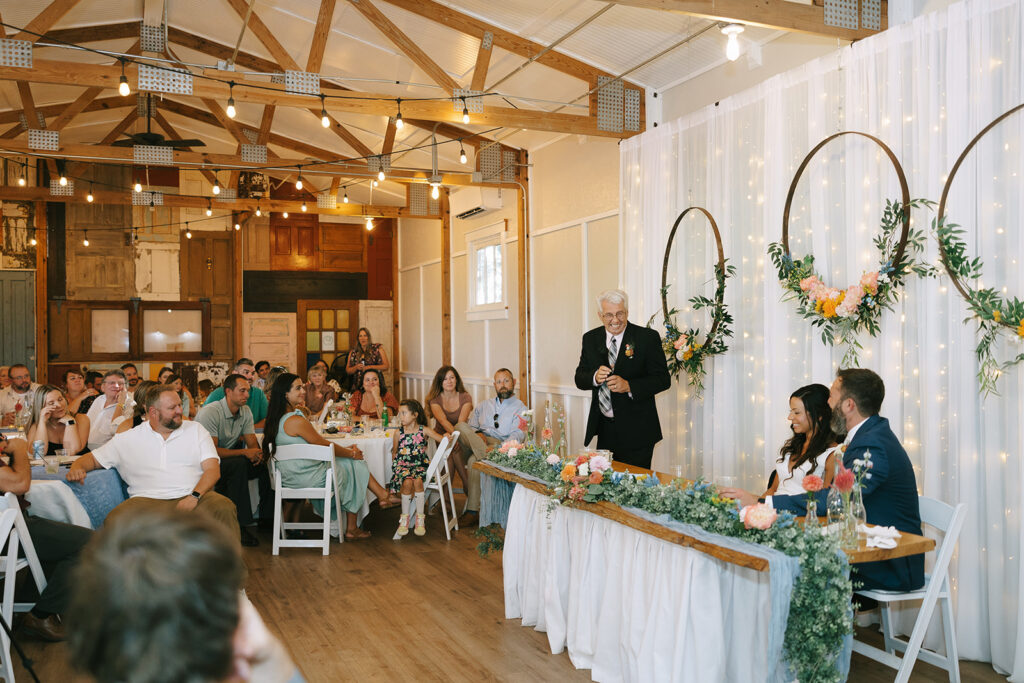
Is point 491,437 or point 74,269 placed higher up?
point 74,269

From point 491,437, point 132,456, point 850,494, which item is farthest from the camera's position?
point 491,437

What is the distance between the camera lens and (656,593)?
331 cm

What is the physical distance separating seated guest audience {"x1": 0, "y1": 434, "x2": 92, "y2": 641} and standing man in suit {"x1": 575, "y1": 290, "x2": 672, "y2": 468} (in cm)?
298

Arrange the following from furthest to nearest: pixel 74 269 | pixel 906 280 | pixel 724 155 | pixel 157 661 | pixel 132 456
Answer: pixel 74 269 → pixel 724 155 → pixel 132 456 → pixel 906 280 → pixel 157 661

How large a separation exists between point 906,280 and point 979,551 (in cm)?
142

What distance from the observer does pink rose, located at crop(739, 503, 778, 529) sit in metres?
2.93

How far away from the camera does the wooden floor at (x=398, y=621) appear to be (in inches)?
154

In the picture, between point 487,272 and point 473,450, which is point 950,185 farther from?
point 487,272

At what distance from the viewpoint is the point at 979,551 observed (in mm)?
4059

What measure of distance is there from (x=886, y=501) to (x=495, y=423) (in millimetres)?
4705

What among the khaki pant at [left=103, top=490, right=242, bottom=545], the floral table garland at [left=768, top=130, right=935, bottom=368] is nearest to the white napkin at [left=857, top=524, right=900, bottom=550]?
the floral table garland at [left=768, top=130, right=935, bottom=368]

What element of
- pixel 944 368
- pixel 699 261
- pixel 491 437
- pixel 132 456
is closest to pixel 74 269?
pixel 491 437

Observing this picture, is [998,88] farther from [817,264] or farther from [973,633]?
[973,633]

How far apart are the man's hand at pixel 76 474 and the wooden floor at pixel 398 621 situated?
2.84ft
